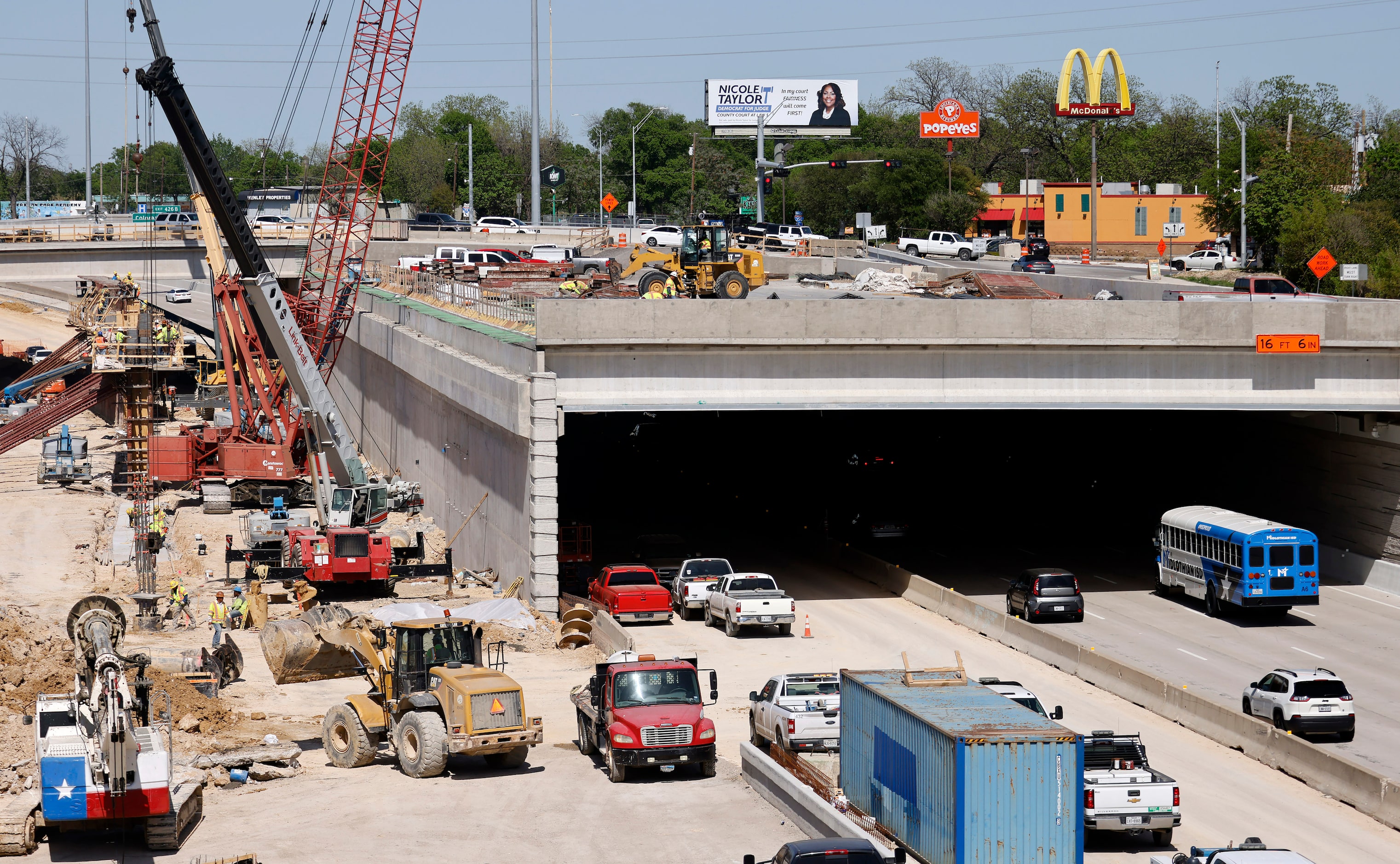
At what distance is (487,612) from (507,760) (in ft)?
43.7

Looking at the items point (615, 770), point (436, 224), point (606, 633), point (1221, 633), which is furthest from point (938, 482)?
point (436, 224)

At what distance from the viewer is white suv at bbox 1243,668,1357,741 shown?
28938mm

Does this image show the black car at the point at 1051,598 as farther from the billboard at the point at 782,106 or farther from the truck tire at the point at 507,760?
the billboard at the point at 782,106

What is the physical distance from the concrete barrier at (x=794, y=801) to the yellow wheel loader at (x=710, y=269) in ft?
104

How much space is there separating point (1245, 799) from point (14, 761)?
19.9m

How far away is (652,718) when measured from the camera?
24.1m

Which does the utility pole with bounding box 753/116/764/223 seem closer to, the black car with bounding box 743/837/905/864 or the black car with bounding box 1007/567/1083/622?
the black car with bounding box 1007/567/1083/622

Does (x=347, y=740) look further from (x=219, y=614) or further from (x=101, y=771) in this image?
(x=219, y=614)

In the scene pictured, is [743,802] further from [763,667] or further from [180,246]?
[180,246]

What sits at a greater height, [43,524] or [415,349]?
[415,349]

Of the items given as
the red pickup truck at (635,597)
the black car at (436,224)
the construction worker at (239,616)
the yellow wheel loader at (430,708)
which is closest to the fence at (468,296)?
the red pickup truck at (635,597)

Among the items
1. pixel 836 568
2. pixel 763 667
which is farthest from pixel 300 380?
pixel 763 667

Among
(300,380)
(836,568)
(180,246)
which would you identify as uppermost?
(180,246)

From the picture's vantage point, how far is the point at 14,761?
2441 cm
